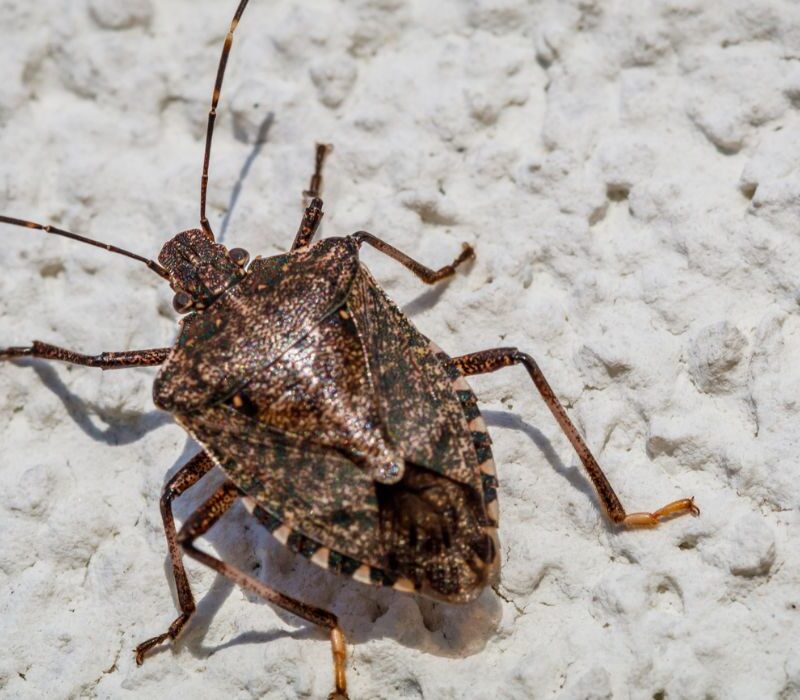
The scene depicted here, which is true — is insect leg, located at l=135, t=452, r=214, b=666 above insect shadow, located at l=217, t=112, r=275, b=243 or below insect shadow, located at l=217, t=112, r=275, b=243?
below

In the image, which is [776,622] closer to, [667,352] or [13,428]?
[667,352]

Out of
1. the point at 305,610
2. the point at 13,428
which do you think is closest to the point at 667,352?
the point at 305,610

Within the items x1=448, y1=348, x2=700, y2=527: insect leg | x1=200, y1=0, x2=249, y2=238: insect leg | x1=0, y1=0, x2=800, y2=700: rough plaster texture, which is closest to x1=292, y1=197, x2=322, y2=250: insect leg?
x1=0, y1=0, x2=800, y2=700: rough plaster texture

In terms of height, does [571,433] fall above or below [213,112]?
below

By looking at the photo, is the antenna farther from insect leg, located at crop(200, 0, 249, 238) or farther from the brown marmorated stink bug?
insect leg, located at crop(200, 0, 249, 238)

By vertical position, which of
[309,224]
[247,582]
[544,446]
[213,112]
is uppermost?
[213,112]

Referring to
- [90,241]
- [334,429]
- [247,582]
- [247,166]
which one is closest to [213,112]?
[247,166]

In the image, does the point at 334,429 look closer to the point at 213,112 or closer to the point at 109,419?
the point at 109,419

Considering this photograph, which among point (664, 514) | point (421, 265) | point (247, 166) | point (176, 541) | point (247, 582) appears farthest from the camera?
point (247, 166)
